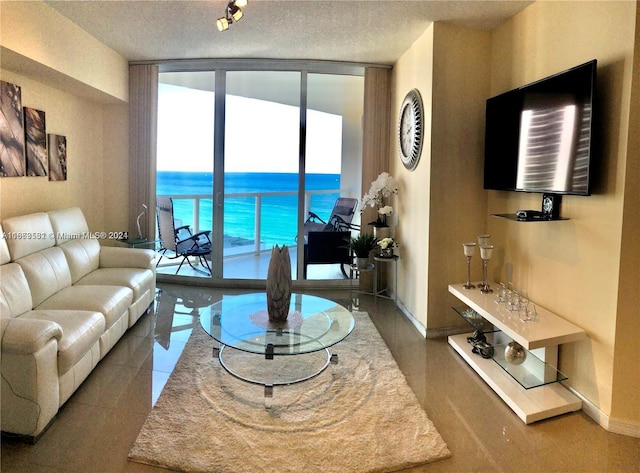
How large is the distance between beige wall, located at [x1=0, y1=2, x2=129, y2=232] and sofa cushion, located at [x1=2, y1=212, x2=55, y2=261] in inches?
12.6

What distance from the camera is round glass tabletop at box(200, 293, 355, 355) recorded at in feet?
8.20

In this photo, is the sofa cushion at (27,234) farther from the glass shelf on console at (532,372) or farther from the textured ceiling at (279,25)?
the glass shelf on console at (532,372)

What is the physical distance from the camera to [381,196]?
4.66m

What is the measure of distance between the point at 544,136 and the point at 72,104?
4.44 metres

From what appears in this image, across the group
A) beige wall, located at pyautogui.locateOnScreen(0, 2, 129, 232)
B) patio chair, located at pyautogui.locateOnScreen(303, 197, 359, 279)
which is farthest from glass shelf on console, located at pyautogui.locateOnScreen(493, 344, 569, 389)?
beige wall, located at pyautogui.locateOnScreen(0, 2, 129, 232)

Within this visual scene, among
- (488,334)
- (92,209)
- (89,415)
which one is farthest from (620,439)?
(92,209)

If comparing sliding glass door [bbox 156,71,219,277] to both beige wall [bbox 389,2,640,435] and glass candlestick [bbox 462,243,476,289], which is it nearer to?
beige wall [bbox 389,2,640,435]

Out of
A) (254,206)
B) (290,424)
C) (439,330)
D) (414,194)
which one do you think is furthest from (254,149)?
(290,424)

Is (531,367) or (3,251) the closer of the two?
(531,367)

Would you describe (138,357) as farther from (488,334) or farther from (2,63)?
(488,334)

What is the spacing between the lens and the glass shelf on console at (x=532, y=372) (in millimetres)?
2553

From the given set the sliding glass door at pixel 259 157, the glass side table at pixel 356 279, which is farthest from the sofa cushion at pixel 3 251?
the glass side table at pixel 356 279

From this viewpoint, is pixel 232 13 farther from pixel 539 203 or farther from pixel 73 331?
pixel 539 203

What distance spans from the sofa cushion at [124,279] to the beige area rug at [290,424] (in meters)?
0.95
